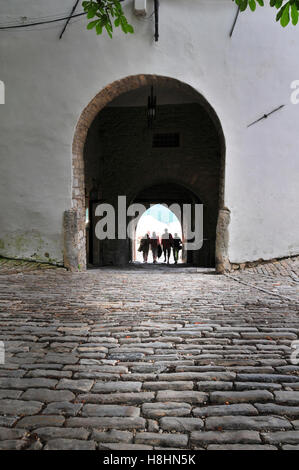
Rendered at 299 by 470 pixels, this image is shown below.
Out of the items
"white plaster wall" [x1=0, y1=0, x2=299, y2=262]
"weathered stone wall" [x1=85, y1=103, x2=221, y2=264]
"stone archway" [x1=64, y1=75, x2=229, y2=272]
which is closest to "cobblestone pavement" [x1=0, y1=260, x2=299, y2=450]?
"stone archway" [x1=64, y1=75, x2=229, y2=272]

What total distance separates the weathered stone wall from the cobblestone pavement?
7.65 m

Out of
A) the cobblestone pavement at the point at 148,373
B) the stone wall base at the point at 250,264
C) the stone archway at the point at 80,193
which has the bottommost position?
the cobblestone pavement at the point at 148,373

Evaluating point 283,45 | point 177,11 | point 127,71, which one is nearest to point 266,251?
point 283,45

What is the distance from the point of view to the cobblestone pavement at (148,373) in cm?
172

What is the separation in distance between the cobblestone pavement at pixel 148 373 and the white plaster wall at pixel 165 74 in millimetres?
2665

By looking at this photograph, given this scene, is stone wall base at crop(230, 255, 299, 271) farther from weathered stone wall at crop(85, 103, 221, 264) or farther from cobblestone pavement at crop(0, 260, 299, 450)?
weathered stone wall at crop(85, 103, 221, 264)

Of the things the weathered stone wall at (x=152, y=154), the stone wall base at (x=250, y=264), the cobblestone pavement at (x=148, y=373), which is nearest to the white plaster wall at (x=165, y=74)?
the stone wall base at (x=250, y=264)

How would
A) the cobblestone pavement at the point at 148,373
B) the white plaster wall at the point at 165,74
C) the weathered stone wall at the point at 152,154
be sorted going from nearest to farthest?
the cobblestone pavement at the point at 148,373, the white plaster wall at the point at 165,74, the weathered stone wall at the point at 152,154

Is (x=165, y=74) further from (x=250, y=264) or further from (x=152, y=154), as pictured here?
(x=152, y=154)

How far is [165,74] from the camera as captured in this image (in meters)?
6.76

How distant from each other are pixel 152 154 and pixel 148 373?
10166 mm

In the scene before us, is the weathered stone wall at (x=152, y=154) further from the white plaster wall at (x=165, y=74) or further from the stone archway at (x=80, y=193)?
the white plaster wall at (x=165, y=74)

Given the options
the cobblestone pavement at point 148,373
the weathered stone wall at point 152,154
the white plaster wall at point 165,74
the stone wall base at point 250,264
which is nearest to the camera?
the cobblestone pavement at point 148,373
